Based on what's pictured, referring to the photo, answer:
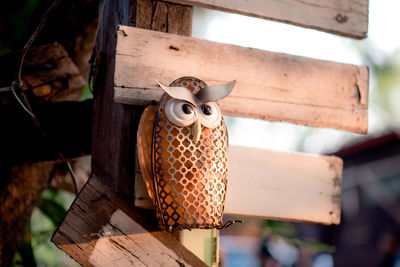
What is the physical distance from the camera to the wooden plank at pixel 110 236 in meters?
1.20

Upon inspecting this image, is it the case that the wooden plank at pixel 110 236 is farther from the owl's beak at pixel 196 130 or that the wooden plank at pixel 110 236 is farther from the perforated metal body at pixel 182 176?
the owl's beak at pixel 196 130

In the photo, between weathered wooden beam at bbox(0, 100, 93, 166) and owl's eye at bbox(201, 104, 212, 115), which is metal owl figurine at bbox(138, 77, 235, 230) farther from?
weathered wooden beam at bbox(0, 100, 93, 166)

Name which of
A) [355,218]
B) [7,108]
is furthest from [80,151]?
[355,218]

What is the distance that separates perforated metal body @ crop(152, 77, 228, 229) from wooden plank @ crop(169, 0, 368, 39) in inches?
18.7

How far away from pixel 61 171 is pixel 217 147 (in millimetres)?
1644

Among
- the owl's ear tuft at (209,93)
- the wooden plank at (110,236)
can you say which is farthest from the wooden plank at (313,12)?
the wooden plank at (110,236)

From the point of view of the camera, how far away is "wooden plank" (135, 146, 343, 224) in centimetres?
153

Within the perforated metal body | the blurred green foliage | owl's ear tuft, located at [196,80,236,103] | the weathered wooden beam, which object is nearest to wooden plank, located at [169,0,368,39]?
owl's ear tuft, located at [196,80,236,103]

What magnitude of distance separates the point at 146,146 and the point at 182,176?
14 cm

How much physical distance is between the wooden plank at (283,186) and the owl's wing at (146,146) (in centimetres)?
36

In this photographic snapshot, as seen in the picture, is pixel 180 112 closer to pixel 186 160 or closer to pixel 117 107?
pixel 186 160

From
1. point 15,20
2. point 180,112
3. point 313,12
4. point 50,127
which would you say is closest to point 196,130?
point 180,112

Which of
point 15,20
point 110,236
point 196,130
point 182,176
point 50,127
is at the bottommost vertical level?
point 110,236

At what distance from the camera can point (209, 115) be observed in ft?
3.91
